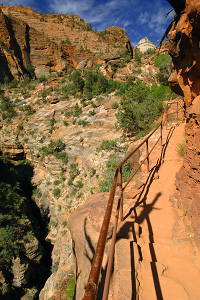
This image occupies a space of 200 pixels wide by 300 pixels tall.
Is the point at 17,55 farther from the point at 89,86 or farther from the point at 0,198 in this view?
the point at 0,198

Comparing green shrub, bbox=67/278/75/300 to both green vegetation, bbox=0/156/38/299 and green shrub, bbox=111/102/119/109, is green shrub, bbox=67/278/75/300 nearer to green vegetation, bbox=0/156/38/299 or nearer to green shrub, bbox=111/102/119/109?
green vegetation, bbox=0/156/38/299

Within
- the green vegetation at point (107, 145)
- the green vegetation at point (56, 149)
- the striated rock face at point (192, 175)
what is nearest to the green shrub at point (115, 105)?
the green vegetation at point (107, 145)

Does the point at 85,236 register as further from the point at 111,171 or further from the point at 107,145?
the point at 107,145

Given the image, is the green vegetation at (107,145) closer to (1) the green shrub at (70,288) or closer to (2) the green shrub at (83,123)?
(2) the green shrub at (83,123)

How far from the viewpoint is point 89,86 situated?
17.8 metres

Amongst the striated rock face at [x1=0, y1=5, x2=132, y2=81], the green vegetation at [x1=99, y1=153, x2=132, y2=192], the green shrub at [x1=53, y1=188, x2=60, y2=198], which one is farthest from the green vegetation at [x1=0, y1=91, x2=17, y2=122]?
the green vegetation at [x1=99, y1=153, x2=132, y2=192]

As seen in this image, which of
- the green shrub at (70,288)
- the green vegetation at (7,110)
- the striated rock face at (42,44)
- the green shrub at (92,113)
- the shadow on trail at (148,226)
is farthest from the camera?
the striated rock face at (42,44)

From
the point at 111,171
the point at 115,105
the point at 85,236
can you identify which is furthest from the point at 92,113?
the point at 85,236

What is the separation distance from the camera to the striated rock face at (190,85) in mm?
2172

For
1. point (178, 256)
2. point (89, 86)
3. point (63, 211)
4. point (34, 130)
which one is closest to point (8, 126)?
point (34, 130)

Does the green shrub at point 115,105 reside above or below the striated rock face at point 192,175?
above

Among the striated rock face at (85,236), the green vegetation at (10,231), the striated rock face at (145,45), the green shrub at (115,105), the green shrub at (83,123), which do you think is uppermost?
the striated rock face at (145,45)

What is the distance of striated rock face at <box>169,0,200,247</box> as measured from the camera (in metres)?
2.17

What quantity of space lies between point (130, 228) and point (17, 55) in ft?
110
